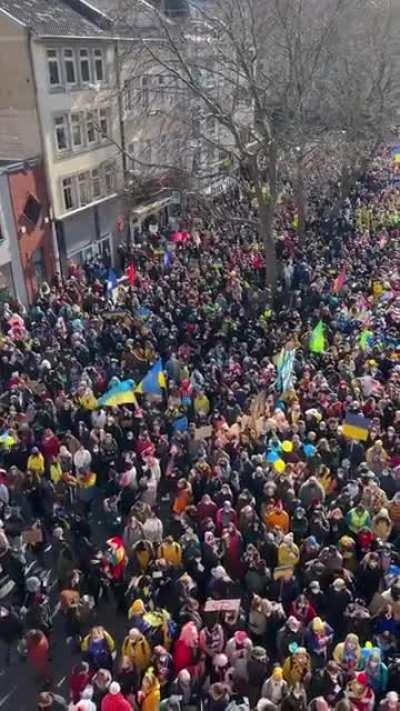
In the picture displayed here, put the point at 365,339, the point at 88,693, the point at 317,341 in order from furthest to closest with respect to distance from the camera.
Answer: the point at 365,339 → the point at 317,341 → the point at 88,693

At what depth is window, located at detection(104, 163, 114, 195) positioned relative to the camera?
26.6m

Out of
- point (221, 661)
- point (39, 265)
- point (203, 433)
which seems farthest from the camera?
point (39, 265)

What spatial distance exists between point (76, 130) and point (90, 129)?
44.7 inches

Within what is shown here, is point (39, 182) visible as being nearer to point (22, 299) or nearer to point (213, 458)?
point (22, 299)

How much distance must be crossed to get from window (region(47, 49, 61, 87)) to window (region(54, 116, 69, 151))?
1.14 metres

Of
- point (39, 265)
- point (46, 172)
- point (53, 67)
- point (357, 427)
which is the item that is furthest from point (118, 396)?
point (53, 67)

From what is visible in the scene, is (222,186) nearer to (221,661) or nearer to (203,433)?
(203,433)

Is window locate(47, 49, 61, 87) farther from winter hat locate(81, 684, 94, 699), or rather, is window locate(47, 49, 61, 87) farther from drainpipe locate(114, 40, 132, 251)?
winter hat locate(81, 684, 94, 699)

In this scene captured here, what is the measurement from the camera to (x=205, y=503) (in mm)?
9562

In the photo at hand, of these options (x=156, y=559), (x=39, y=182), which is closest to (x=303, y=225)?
(x=39, y=182)

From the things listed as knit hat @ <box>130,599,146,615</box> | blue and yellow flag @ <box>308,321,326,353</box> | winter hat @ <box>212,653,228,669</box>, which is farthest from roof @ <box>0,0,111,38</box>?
winter hat @ <box>212,653,228,669</box>

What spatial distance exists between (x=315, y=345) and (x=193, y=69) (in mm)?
11883

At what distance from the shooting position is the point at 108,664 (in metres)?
7.87

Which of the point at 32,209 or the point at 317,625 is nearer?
the point at 317,625
